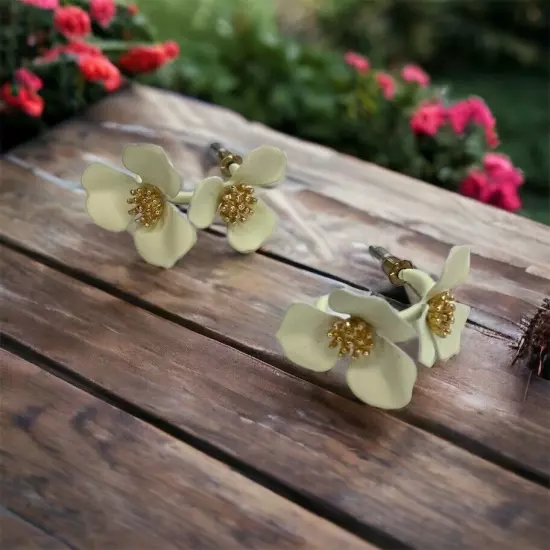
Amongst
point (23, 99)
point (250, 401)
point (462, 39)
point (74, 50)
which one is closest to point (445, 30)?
point (462, 39)

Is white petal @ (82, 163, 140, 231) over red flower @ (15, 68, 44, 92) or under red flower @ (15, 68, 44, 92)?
under

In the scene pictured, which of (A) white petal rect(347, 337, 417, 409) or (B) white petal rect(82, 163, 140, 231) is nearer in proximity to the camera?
(A) white petal rect(347, 337, 417, 409)

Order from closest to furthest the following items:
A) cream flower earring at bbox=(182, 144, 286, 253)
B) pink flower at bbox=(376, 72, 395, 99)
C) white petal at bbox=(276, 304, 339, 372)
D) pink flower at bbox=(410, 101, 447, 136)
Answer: white petal at bbox=(276, 304, 339, 372)
cream flower earring at bbox=(182, 144, 286, 253)
pink flower at bbox=(410, 101, 447, 136)
pink flower at bbox=(376, 72, 395, 99)

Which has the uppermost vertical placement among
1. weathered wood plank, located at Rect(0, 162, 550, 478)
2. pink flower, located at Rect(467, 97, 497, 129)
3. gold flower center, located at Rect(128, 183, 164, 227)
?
pink flower, located at Rect(467, 97, 497, 129)

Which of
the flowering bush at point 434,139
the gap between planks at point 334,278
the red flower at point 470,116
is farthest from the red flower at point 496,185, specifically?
the gap between planks at point 334,278

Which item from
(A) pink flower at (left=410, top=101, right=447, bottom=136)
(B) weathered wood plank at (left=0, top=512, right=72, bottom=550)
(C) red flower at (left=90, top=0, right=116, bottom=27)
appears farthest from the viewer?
(A) pink flower at (left=410, top=101, right=447, bottom=136)

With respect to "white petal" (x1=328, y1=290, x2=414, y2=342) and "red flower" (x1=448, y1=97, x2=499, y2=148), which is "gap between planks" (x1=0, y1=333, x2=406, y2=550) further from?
"red flower" (x1=448, y1=97, x2=499, y2=148)

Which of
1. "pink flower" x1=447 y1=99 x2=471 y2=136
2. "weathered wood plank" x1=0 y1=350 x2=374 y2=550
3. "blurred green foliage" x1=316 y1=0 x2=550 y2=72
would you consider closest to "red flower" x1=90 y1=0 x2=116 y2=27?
"pink flower" x1=447 y1=99 x2=471 y2=136

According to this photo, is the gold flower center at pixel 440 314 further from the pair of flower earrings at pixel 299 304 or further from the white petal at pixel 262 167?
the white petal at pixel 262 167
